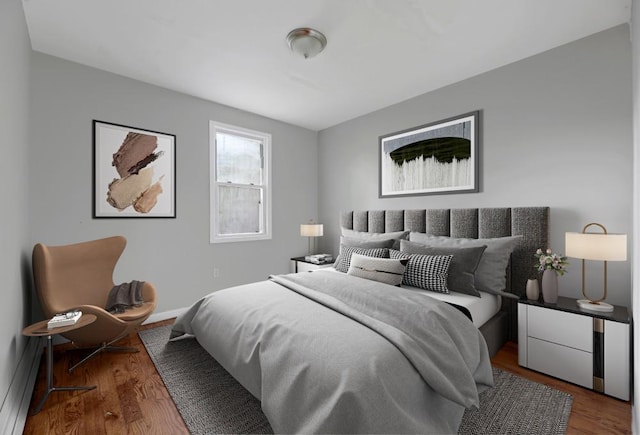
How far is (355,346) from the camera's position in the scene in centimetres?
143

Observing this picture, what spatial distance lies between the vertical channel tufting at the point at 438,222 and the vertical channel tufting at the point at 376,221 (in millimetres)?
640

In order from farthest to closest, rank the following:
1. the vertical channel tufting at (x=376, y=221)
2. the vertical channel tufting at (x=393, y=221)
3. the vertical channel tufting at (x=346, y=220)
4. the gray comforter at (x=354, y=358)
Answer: the vertical channel tufting at (x=346, y=220) → the vertical channel tufting at (x=376, y=221) → the vertical channel tufting at (x=393, y=221) → the gray comforter at (x=354, y=358)

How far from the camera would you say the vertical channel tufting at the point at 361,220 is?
3.96 metres

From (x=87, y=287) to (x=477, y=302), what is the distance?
10.8ft

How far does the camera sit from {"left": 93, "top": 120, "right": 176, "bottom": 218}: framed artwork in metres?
2.90

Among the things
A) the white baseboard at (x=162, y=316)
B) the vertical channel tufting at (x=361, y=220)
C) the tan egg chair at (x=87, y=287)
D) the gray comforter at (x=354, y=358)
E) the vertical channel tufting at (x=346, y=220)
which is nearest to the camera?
the gray comforter at (x=354, y=358)

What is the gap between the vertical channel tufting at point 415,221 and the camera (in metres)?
3.33

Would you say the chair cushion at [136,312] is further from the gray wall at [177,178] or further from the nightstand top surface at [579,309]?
the nightstand top surface at [579,309]

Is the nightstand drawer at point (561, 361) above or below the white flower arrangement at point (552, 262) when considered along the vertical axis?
below

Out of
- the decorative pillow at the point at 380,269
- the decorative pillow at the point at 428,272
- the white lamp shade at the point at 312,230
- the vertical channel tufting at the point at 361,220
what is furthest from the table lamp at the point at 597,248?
the white lamp shade at the point at 312,230

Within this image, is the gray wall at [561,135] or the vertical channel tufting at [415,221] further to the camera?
the vertical channel tufting at [415,221]

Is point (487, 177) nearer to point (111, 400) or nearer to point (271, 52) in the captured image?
point (271, 52)

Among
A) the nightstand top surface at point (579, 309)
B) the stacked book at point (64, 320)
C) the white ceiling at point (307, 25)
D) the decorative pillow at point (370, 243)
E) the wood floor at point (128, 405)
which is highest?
the white ceiling at point (307, 25)

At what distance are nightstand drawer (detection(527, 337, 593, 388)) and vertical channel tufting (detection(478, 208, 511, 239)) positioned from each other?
0.95m
